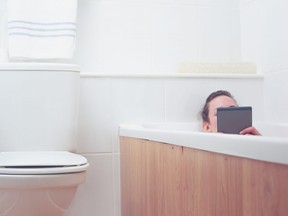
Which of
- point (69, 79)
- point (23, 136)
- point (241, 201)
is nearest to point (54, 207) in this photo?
point (23, 136)

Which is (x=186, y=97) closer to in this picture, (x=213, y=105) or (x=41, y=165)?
(x=213, y=105)

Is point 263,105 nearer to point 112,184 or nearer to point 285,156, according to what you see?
point 112,184

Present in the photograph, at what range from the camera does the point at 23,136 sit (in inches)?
53.2

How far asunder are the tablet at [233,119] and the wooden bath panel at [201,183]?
270 mm

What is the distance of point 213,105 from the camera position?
1526 millimetres

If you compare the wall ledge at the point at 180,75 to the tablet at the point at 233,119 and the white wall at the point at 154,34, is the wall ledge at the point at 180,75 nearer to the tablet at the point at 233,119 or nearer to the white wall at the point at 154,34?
the white wall at the point at 154,34

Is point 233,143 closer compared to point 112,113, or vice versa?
point 233,143

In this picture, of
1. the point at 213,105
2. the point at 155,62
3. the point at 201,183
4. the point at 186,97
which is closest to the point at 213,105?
the point at 213,105

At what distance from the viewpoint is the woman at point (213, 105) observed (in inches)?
59.1

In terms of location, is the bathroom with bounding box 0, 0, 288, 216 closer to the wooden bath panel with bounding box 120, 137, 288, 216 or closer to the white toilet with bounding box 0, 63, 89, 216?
the white toilet with bounding box 0, 63, 89, 216

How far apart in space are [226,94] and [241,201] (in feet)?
3.47

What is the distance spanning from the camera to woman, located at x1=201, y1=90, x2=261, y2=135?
1.50 m

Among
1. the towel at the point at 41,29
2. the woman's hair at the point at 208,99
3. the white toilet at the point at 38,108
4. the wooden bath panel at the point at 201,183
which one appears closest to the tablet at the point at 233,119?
the wooden bath panel at the point at 201,183

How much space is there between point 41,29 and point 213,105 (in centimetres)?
79
